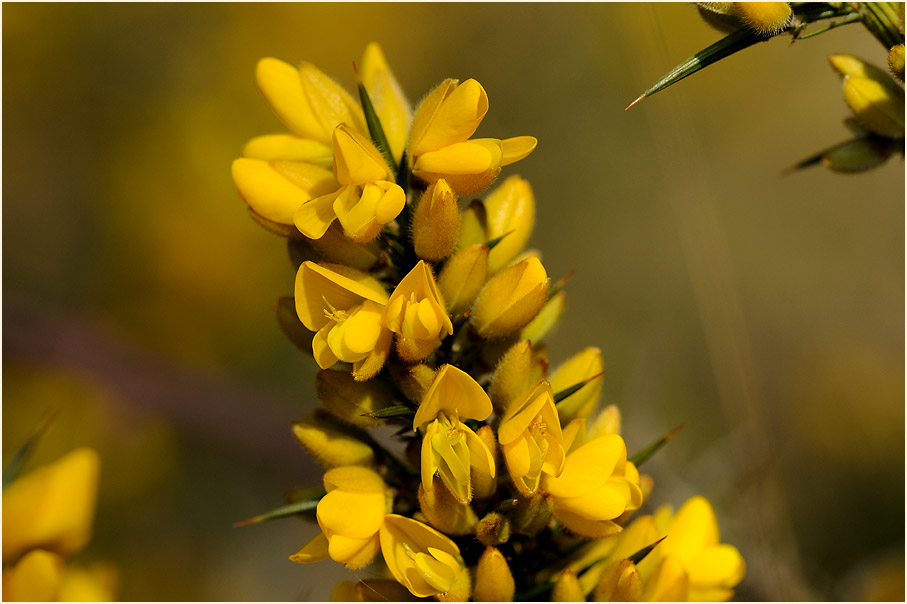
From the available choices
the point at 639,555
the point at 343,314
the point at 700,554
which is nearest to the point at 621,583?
the point at 639,555

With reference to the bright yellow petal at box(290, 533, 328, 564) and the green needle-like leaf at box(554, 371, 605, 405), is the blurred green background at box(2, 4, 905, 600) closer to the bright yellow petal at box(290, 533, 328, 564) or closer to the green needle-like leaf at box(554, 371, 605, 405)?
the green needle-like leaf at box(554, 371, 605, 405)

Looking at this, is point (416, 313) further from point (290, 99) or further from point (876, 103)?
point (876, 103)

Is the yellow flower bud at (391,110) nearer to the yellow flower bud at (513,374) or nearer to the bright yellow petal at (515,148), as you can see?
the bright yellow petal at (515,148)

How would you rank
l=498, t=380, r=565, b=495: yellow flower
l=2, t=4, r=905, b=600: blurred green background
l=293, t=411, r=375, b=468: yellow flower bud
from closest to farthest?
l=498, t=380, r=565, b=495: yellow flower, l=293, t=411, r=375, b=468: yellow flower bud, l=2, t=4, r=905, b=600: blurred green background

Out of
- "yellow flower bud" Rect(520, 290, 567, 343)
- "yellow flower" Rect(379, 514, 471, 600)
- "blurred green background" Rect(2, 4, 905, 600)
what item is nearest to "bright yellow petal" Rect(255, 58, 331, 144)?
"yellow flower bud" Rect(520, 290, 567, 343)

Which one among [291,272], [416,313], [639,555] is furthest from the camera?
[291,272]

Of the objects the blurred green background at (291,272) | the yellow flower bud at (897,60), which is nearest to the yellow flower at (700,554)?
the yellow flower bud at (897,60)
